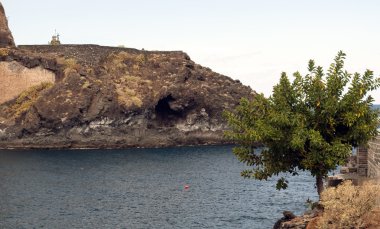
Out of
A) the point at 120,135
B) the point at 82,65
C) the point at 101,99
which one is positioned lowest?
the point at 120,135

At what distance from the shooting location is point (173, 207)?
59000 mm

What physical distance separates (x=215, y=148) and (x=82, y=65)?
45260 mm

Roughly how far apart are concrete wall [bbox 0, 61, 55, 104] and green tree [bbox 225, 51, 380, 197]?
113265 mm

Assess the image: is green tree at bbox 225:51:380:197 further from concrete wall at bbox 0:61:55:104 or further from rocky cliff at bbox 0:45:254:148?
concrete wall at bbox 0:61:55:104

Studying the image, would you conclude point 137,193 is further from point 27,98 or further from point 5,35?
point 5,35

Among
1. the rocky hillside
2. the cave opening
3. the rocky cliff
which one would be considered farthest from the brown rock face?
the cave opening

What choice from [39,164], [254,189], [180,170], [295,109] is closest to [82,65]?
[39,164]

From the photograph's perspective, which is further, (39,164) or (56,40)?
(56,40)

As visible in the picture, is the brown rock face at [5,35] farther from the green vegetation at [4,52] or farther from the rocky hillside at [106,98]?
the green vegetation at [4,52]

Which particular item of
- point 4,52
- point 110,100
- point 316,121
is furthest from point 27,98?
point 316,121

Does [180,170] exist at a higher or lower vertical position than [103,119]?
lower

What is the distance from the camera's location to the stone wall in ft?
109

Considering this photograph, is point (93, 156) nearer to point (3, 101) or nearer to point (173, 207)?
point (3, 101)

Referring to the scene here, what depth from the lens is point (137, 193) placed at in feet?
225
